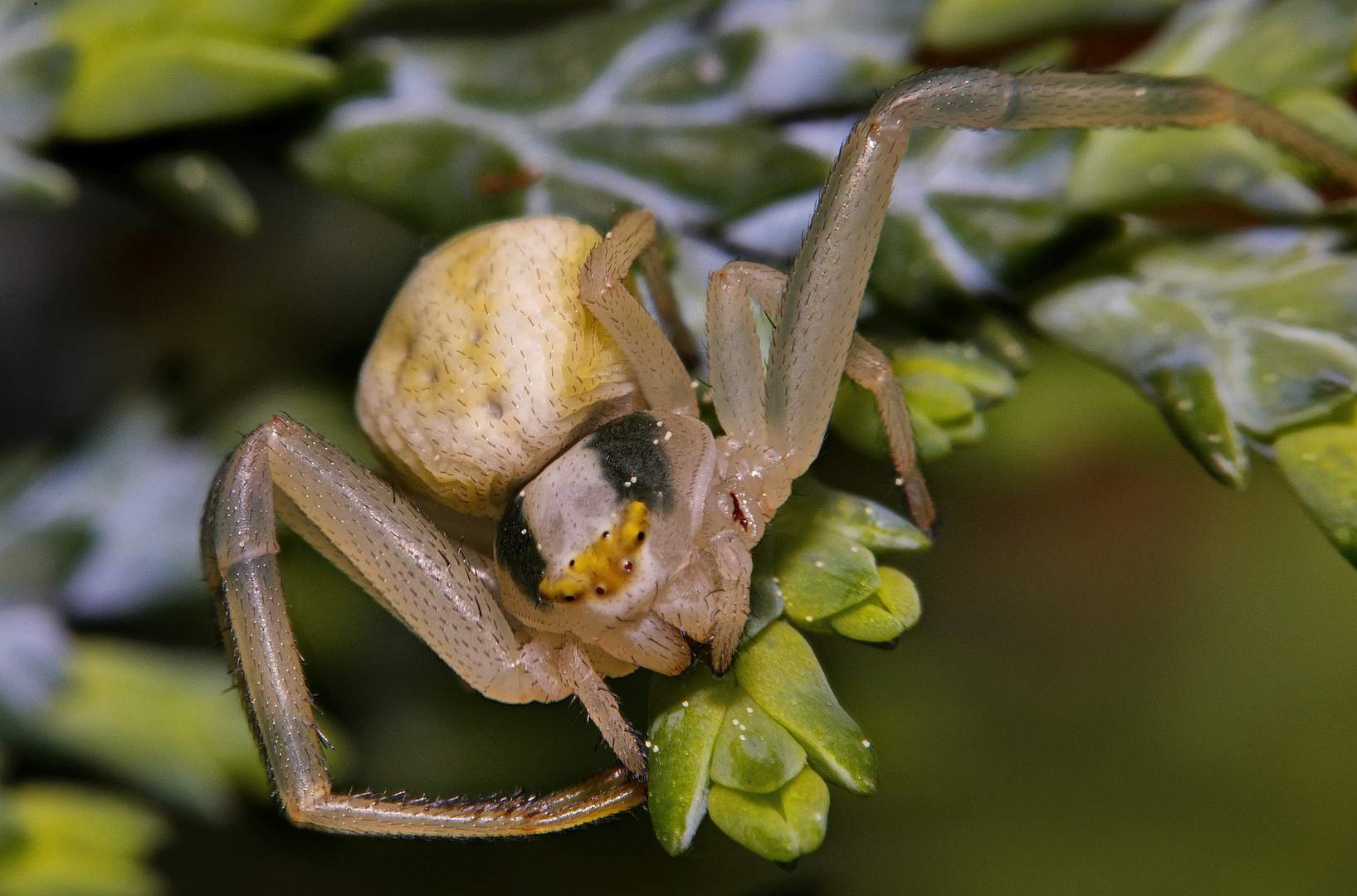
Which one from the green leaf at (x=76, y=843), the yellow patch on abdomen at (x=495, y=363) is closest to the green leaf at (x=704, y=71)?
the yellow patch on abdomen at (x=495, y=363)

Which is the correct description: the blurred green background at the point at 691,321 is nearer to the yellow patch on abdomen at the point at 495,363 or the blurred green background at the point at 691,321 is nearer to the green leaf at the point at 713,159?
the green leaf at the point at 713,159

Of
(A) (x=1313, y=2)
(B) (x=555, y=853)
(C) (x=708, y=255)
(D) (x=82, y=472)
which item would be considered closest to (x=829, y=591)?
(C) (x=708, y=255)

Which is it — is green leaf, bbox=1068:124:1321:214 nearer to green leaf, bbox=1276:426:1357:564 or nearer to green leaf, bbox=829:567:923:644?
green leaf, bbox=1276:426:1357:564

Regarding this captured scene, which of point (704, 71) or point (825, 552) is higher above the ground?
point (704, 71)

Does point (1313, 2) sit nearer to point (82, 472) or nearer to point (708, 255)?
point (708, 255)

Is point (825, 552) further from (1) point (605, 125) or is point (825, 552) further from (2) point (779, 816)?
(1) point (605, 125)

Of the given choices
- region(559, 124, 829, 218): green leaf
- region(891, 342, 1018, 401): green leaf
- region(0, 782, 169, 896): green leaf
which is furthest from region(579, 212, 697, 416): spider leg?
region(0, 782, 169, 896): green leaf

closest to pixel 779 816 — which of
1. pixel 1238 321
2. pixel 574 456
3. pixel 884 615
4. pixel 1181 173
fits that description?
pixel 884 615

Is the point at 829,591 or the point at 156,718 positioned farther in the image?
the point at 156,718
